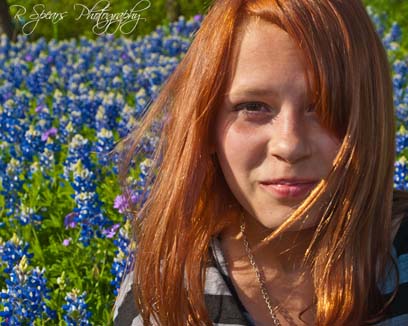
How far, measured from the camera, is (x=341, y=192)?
2.48 m

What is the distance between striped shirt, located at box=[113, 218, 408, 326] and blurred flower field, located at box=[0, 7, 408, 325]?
51 cm

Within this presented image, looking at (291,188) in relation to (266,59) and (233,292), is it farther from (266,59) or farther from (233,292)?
(233,292)

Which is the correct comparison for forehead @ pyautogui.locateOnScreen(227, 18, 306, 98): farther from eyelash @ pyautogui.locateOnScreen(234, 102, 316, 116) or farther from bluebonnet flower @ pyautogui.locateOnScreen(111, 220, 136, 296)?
bluebonnet flower @ pyautogui.locateOnScreen(111, 220, 136, 296)

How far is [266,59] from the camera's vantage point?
7.86 feet

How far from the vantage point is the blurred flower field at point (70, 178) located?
3.60 m

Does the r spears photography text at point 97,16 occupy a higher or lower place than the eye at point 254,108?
higher

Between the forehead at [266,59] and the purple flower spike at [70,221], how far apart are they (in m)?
1.94

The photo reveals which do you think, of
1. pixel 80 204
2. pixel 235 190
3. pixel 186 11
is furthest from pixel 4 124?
pixel 186 11

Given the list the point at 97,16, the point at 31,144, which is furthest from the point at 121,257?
the point at 97,16

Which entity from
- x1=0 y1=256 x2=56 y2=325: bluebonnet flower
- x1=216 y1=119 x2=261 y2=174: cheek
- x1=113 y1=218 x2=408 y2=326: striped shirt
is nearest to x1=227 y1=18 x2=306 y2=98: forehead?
x1=216 y1=119 x2=261 y2=174: cheek

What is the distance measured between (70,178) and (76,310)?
5.05ft

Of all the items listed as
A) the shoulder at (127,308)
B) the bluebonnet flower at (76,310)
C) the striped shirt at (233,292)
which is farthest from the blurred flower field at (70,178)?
the striped shirt at (233,292)

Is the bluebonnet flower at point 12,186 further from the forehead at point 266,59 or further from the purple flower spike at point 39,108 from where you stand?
the forehead at point 266,59

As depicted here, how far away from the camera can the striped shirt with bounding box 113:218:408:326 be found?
2.62 m
